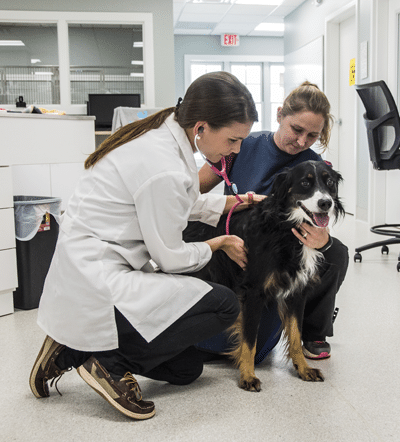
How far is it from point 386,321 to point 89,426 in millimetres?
1495

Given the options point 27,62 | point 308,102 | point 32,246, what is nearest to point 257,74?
point 27,62

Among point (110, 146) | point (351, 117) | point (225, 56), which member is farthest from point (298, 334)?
point (225, 56)

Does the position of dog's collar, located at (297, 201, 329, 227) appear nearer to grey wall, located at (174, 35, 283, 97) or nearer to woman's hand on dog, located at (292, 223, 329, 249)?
woman's hand on dog, located at (292, 223, 329, 249)

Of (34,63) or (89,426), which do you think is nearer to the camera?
(89,426)

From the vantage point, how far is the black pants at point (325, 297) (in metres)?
1.83

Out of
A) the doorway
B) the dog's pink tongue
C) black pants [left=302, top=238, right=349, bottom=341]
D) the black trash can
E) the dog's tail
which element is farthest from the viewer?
the doorway

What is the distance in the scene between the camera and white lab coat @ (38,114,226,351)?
1330 mm

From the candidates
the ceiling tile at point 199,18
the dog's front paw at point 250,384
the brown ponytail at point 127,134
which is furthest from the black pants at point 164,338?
the ceiling tile at point 199,18

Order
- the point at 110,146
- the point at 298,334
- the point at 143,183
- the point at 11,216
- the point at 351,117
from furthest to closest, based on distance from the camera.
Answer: the point at 351,117, the point at 11,216, the point at 298,334, the point at 110,146, the point at 143,183

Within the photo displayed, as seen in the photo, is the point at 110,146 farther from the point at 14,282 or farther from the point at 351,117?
the point at 351,117

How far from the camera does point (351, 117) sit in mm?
6039

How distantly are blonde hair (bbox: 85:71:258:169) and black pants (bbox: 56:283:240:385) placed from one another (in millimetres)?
499

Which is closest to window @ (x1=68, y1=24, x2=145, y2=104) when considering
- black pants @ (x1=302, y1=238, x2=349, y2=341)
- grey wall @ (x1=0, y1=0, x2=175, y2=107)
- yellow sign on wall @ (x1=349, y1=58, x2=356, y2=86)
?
grey wall @ (x1=0, y1=0, x2=175, y2=107)

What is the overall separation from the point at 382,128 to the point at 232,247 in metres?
2.56
